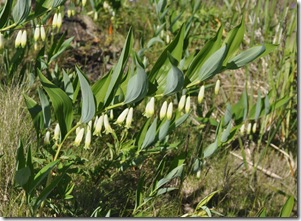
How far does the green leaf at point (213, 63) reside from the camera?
141 cm

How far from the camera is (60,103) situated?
1449mm

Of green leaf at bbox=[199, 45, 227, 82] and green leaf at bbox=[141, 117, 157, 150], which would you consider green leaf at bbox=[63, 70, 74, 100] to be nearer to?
green leaf at bbox=[141, 117, 157, 150]

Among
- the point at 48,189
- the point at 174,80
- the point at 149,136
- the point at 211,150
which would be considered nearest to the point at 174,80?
the point at 174,80

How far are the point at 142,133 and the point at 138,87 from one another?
0.39m

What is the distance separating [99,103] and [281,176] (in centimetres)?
147

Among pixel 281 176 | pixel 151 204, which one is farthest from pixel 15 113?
pixel 281 176

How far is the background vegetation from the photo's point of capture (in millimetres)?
1552

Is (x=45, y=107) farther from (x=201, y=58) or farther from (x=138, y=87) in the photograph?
(x=201, y=58)

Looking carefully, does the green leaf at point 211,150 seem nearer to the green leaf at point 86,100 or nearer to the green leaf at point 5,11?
the green leaf at point 86,100

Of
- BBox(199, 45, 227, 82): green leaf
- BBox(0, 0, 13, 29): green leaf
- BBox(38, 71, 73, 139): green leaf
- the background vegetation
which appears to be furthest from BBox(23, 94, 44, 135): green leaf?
BBox(199, 45, 227, 82): green leaf

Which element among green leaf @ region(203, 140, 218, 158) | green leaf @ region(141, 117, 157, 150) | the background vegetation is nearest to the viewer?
the background vegetation

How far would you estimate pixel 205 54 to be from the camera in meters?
1.50

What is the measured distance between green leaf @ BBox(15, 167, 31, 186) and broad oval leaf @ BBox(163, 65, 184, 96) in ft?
1.29

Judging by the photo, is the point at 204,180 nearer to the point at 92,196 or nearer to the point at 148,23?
the point at 92,196
